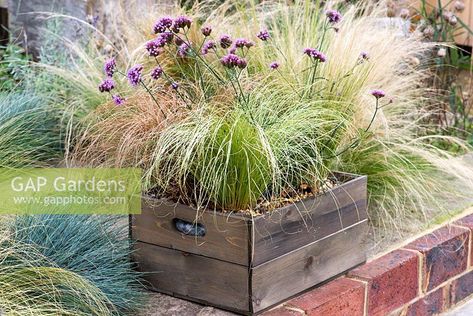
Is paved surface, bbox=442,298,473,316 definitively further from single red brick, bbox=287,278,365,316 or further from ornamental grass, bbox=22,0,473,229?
single red brick, bbox=287,278,365,316

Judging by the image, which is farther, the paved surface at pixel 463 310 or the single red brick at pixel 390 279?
the paved surface at pixel 463 310

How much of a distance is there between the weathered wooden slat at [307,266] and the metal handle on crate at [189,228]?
22 cm

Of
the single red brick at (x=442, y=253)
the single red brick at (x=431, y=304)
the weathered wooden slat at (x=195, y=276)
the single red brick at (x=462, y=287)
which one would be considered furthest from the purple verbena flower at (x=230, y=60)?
the single red brick at (x=462, y=287)

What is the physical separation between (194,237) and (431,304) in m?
1.26

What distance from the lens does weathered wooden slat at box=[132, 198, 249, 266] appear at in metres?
2.51

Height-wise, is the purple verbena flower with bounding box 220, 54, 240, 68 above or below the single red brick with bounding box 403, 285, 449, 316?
above

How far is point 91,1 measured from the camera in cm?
477

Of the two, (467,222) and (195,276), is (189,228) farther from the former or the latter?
(467,222)

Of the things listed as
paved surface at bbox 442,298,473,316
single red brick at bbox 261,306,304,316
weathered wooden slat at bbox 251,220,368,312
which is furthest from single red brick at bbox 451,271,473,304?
single red brick at bbox 261,306,304,316

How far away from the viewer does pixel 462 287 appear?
3.55 metres

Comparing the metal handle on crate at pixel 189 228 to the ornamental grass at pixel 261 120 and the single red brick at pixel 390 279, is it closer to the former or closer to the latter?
the ornamental grass at pixel 261 120

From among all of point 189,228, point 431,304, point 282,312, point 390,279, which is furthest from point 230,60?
point 431,304

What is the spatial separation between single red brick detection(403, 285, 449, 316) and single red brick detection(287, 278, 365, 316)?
409mm

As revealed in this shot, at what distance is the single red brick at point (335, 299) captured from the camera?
2693 mm
